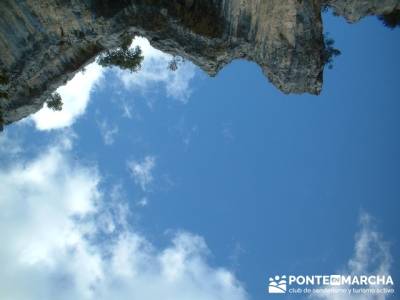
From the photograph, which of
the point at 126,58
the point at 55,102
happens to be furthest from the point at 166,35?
the point at 55,102

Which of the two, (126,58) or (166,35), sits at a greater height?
(126,58)

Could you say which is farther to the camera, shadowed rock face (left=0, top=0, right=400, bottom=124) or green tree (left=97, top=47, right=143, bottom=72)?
green tree (left=97, top=47, right=143, bottom=72)

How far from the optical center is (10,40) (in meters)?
19.3

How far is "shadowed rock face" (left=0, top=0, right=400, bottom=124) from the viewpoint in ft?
64.5

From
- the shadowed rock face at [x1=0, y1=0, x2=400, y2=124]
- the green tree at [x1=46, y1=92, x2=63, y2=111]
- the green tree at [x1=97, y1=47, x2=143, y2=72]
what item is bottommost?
the shadowed rock face at [x1=0, y1=0, x2=400, y2=124]

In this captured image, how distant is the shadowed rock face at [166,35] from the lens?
64.5 ft

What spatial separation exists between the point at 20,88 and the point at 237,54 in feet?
42.2

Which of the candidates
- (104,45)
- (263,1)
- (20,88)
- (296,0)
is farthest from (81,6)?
(296,0)

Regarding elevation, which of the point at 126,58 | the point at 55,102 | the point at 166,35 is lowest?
the point at 166,35

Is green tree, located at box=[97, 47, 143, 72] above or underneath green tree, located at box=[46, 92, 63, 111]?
above

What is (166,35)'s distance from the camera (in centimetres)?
2214

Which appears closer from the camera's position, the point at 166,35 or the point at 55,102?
the point at 166,35

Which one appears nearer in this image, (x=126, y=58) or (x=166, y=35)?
(x=166, y=35)

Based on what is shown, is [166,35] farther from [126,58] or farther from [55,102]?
[55,102]
